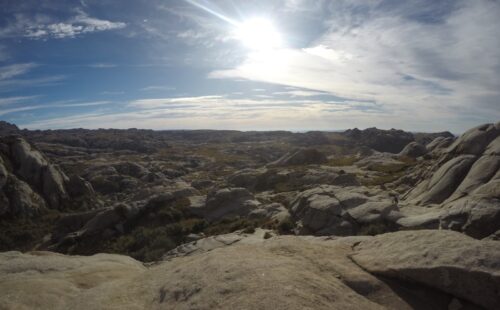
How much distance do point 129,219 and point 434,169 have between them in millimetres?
39010

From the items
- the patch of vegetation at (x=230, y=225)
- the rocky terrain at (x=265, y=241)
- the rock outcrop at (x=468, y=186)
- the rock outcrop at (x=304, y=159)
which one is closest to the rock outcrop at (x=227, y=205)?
the rocky terrain at (x=265, y=241)

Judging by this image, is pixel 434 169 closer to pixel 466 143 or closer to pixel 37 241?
pixel 466 143

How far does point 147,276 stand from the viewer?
1680cm

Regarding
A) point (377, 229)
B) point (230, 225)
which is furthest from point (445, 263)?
point (230, 225)

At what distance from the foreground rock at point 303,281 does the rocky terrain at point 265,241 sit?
50mm

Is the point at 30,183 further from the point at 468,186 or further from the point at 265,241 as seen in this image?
the point at 468,186

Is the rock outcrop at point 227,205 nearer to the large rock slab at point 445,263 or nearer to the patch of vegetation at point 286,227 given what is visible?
the patch of vegetation at point 286,227

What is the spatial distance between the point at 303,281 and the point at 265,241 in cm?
711

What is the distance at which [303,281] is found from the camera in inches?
478

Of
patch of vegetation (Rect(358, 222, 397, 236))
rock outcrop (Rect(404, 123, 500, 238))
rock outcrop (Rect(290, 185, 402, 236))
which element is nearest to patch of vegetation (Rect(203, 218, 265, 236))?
rock outcrop (Rect(290, 185, 402, 236))

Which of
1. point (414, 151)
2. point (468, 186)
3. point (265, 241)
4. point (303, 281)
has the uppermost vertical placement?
point (468, 186)

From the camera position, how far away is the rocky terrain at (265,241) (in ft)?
39.5

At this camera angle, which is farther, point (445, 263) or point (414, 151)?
point (414, 151)

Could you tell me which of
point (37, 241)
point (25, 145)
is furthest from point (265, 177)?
point (25, 145)
